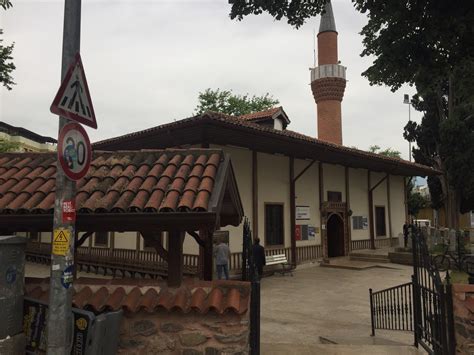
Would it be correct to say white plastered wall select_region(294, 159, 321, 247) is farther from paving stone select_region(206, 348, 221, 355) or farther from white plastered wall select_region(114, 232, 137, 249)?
paving stone select_region(206, 348, 221, 355)

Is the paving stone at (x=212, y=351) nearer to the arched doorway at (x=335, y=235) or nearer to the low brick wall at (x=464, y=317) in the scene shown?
the low brick wall at (x=464, y=317)

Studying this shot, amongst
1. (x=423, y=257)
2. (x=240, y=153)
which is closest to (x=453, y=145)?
(x=240, y=153)

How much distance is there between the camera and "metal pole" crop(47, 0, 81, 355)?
2.52 metres

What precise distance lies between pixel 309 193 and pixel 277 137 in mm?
5018

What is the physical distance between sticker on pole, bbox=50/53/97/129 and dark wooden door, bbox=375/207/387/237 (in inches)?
788

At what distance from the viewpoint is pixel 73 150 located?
2.67 metres

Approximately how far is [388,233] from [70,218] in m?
21.5

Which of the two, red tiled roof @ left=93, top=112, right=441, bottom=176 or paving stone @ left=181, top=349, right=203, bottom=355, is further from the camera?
red tiled roof @ left=93, top=112, right=441, bottom=176

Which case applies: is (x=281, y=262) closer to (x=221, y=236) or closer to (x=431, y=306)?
(x=221, y=236)

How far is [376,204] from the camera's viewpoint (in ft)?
67.4

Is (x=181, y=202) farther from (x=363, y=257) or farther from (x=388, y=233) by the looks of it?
(x=388, y=233)

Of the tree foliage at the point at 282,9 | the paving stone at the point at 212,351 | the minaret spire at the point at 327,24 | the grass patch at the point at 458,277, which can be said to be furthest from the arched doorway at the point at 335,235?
the paving stone at the point at 212,351

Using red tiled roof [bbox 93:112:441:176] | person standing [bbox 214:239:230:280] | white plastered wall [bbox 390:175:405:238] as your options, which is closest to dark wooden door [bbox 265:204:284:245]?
red tiled roof [bbox 93:112:441:176]

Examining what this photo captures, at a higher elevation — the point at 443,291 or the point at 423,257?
the point at 423,257
